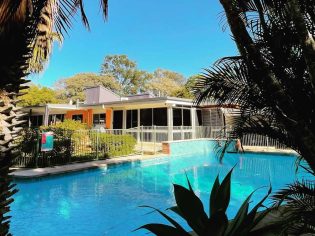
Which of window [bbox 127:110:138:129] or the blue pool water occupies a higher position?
window [bbox 127:110:138:129]

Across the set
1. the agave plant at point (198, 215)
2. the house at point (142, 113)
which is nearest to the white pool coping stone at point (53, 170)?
the house at point (142, 113)

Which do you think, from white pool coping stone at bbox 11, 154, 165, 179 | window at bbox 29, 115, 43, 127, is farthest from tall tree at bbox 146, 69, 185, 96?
white pool coping stone at bbox 11, 154, 165, 179

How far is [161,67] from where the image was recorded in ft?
192

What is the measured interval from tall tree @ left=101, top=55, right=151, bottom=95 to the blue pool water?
40579mm

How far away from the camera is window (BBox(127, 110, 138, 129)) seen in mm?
24125

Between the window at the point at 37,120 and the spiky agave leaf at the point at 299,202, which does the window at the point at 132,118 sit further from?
the spiky agave leaf at the point at 299,202

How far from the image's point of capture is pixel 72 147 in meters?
13.8

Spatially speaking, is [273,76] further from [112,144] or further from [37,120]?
[37,120]

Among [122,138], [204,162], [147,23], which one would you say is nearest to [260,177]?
[204,162]

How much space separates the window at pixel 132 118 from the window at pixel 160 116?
6.74 feet

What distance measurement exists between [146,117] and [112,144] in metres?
8.07

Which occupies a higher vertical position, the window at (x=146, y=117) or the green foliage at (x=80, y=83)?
the green foliage at (x=80, y=83)

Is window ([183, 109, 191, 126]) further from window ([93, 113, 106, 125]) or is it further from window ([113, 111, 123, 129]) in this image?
window ([93, 113, 106, 125])

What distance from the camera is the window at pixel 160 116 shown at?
73.4 feet
